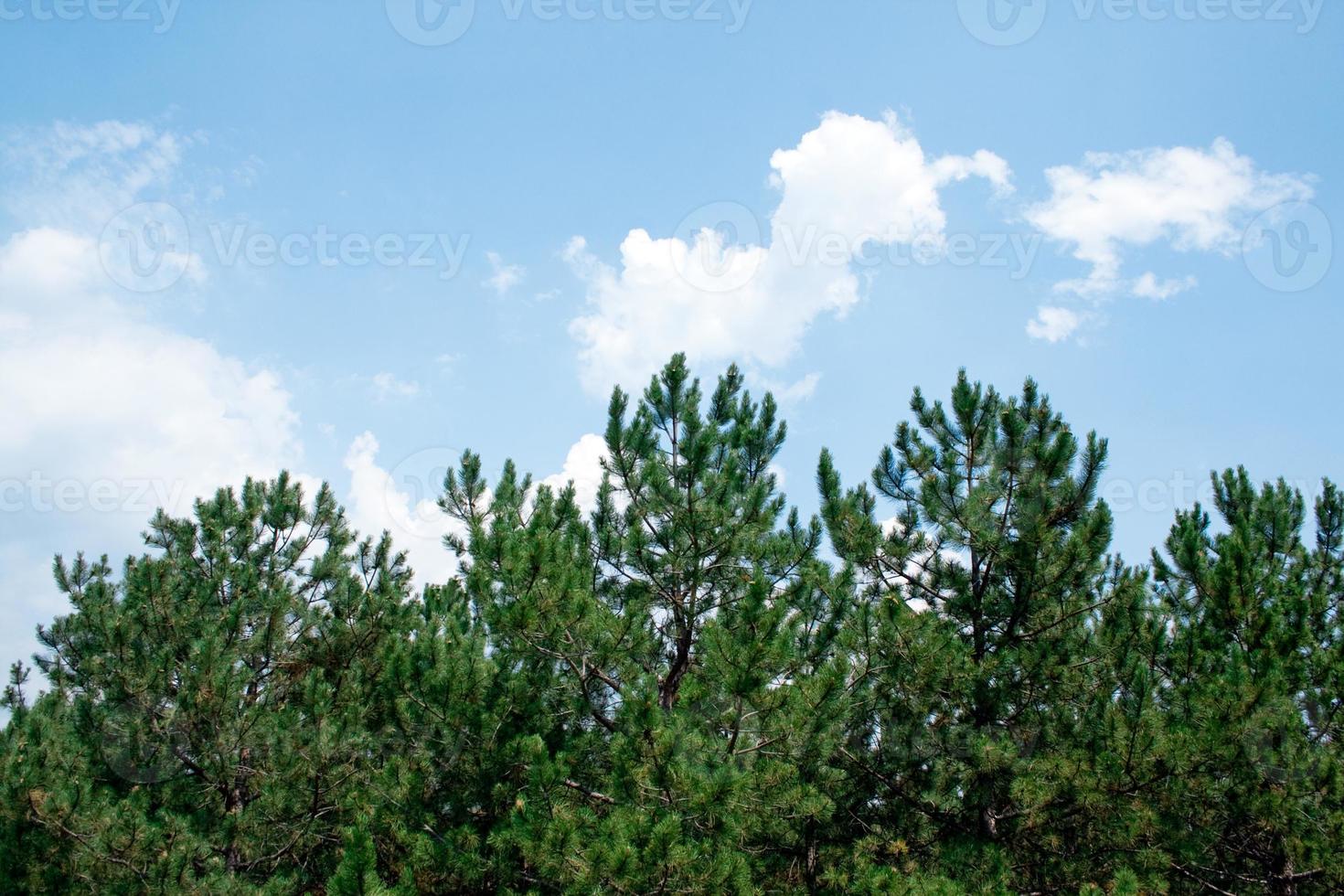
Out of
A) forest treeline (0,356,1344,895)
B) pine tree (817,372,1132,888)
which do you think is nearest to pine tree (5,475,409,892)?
forest treeline (0,356,1344,895)

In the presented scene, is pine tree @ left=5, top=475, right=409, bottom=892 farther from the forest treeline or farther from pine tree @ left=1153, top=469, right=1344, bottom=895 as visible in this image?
pine tree @ left=1153, top=469, right=1344, bottom=895

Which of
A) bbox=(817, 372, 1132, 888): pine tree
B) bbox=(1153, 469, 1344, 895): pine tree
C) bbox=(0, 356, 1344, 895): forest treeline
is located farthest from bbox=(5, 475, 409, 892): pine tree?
bbox=(1153, 469, 1344, 895): pine tree

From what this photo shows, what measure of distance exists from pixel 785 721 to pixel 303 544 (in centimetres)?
769

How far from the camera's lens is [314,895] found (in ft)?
30.2

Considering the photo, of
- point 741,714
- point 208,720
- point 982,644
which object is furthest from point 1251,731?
point 208,720

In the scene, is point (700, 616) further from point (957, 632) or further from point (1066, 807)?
point (1066, 807)

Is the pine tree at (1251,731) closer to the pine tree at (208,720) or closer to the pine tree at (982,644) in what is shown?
the pine tree at (982,644)

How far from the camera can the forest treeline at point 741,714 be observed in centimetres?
682

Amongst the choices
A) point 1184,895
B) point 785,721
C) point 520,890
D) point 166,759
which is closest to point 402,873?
point 520,890

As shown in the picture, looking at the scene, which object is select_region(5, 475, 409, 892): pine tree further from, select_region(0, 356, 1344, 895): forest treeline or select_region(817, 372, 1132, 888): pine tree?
select_region(817, 372, 1132, 888): pine tree

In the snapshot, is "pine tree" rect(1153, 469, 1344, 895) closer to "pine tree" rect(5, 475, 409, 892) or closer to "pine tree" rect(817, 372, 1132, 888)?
"pine tree" rect(817, 372, 1132, 888)

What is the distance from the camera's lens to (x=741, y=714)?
272 inches

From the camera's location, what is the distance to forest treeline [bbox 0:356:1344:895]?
22.4ft

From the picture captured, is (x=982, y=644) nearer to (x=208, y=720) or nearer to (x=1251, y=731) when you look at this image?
(x=1251, y=731)
